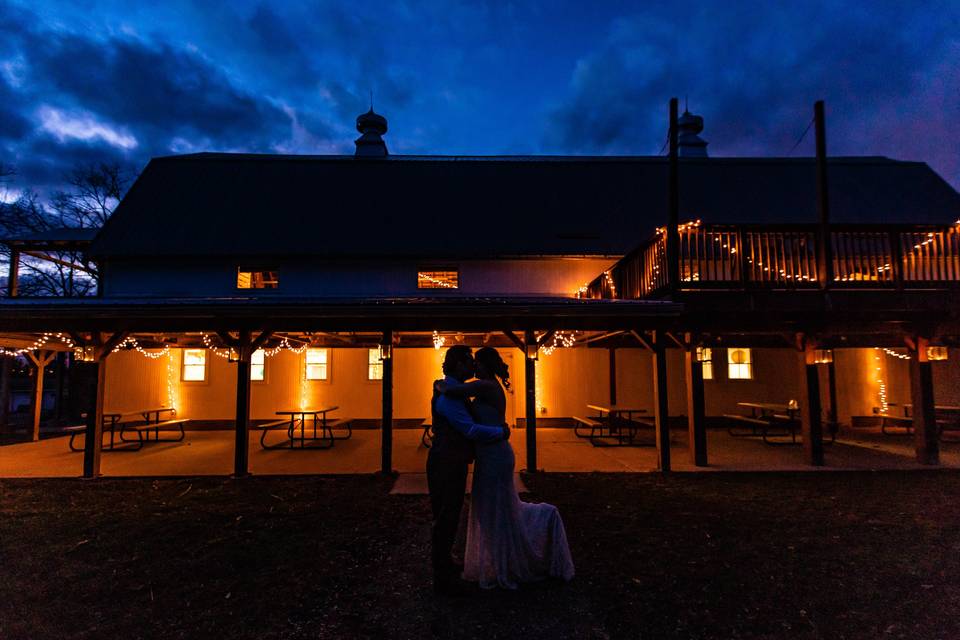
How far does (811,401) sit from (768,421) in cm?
295

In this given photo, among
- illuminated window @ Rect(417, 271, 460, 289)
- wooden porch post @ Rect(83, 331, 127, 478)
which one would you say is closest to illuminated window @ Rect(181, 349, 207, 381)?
wooden porch post @ Rect(83, 331, 127, 478)

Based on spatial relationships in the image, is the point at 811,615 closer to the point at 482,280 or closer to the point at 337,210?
the point at 482,280

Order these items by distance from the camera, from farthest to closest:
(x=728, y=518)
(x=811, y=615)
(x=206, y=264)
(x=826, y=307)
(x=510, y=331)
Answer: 1. (x=206, y=264)
2. (x=826, y=307)
3. (x=510, y=331)
4. (x=728, y=518)
5. (x=811, y=615)

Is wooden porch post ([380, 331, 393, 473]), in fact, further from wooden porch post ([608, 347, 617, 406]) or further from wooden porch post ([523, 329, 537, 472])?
wooden porch post ([608, 347, 617, 406])

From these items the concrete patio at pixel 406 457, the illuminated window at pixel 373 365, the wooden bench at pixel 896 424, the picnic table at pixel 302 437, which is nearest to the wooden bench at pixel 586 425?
the concrete patio at pixel 406 457

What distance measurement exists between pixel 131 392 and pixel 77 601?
11.6 meters

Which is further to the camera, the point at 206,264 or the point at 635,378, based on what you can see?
the point at 635,378

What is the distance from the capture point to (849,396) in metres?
13.7

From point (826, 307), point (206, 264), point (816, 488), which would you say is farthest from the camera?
point (206, 264)

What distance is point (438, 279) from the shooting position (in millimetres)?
13484

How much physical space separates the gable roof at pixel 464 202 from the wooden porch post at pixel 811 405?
5.72 m

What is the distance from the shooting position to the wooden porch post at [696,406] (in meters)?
8.70

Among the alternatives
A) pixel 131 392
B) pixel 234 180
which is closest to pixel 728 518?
pixel 131 392

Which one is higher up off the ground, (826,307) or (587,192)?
(587,192)
